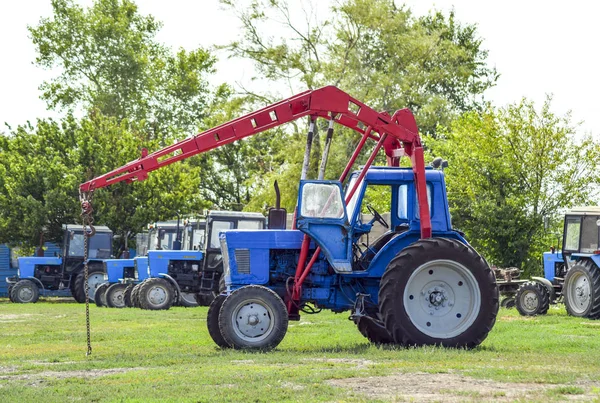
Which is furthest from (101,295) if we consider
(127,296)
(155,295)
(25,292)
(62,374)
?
(62,374)

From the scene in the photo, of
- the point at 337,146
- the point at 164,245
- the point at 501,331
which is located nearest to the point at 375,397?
the point at 501,331

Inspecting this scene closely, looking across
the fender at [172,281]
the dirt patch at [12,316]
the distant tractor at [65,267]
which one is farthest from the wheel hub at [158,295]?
the distant tractor at [65,267]

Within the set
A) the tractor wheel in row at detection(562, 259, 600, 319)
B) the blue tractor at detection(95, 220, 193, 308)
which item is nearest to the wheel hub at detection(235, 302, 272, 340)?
the tractor wheel in row at detection(562, 259, 600, 319)

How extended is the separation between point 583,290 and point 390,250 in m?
9.59

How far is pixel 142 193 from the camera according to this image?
144 feet

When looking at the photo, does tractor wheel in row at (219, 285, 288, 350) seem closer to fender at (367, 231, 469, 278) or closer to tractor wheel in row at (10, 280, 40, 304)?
fender at (367, 231, 469, 278)

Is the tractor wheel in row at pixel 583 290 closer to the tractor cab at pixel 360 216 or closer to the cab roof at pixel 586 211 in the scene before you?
the cab roof at pixel 586 211

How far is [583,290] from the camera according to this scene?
910 inches

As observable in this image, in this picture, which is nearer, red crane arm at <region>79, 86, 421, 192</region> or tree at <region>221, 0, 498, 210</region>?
red crane arm at <region>79, 86, 421, 192</region>

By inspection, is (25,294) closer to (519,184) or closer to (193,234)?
(193,234)

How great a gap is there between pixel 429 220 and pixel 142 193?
3028cm

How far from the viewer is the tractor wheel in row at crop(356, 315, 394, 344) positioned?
15.6 m

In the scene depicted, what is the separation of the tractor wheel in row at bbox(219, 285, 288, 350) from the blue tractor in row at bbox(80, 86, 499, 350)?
0.01 metres

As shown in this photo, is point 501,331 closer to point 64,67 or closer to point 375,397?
point 375,397
